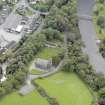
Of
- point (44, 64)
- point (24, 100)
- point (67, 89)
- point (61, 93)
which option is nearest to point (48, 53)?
point (44, 64)

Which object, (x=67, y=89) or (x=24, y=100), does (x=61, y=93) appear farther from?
(x=24, y=100)

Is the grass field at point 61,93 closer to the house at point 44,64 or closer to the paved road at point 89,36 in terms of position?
the house at point 44,64

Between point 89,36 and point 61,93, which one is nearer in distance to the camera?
point 61,93

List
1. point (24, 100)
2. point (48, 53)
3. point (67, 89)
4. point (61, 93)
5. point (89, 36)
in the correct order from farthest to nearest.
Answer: point (89, 36) → point (48, 53) → point (67, 89) → point (61, 93) → point (24, 100)

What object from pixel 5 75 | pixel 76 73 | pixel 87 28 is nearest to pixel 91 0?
pixel 87 28

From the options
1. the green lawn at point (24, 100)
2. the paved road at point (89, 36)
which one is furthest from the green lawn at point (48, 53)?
the green lawn at point (24, 100)

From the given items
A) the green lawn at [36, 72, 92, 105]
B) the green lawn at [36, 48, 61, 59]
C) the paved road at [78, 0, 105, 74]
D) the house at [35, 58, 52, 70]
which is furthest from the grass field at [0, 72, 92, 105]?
the paved road at [78, 0, 105, 74]

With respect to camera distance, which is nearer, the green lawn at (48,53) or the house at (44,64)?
the house at (44,64)
